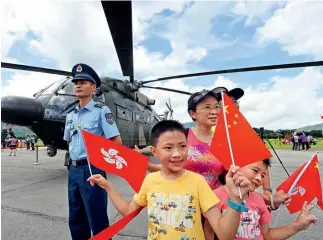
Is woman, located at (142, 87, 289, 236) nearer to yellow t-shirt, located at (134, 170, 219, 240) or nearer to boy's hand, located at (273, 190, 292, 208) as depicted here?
boy's hand, located at (273, 190, 292, 208)

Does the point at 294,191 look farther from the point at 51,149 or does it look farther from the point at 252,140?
the point at 51,149

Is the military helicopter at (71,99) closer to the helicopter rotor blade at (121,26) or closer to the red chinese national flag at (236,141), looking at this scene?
the helicopter rotor blade at (121,26)

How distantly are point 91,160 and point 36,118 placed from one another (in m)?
5.55

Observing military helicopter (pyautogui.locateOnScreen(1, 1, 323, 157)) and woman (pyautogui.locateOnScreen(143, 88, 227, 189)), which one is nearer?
woman (pyautogui.locateOnScreen(143, 88, 227, 189))

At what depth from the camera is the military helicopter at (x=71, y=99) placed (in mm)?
5115

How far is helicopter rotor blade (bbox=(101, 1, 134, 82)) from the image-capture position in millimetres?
3350

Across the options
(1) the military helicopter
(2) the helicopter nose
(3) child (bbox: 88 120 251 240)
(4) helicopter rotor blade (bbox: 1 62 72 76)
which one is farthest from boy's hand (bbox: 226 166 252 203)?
(2) the helicopter nose

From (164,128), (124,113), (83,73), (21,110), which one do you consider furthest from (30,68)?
(164,128)

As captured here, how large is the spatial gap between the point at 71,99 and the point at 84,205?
5385 millimetres

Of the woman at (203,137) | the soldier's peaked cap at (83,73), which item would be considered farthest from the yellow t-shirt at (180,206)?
the soldier's peaked cap at (83,73)

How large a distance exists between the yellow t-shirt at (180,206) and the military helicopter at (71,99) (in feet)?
8.26

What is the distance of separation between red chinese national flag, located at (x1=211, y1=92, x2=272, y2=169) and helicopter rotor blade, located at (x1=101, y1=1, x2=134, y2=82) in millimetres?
2073

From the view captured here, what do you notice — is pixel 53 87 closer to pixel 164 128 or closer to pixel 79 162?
pixel 79 162

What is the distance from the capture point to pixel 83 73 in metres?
2.71
